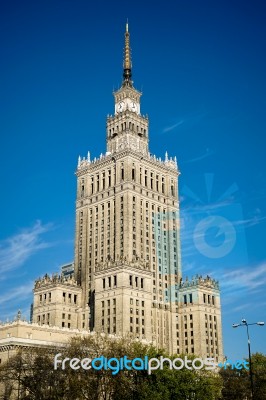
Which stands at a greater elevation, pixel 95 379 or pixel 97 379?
pixel 95 379

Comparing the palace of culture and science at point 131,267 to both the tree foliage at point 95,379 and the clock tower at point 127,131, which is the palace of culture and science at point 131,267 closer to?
the clock tower at point 127,131

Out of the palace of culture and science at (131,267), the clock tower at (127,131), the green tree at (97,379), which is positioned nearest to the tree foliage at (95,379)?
the green tree at (97,379)

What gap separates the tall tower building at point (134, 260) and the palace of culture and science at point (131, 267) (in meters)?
0.30

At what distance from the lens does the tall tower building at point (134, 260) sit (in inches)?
6235

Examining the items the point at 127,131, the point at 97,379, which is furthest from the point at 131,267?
the point at 97,379

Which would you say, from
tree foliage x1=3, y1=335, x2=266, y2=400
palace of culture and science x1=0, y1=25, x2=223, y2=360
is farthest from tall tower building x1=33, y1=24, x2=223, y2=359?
tree foliage x1=3, y1=335, x2=266, y2=400

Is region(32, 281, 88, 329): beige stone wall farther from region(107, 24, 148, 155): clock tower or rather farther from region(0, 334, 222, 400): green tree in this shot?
region(0, 334, 222, 400): green tree

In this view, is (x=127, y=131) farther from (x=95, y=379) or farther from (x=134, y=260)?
(x=95, y=379)

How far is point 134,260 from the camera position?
163000 millimetres

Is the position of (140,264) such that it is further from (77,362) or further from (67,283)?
(77,362)

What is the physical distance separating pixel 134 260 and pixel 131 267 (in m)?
4.27

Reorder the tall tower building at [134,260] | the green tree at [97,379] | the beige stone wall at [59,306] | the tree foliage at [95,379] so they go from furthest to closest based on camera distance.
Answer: the beige stone wall at [59,306]
the tall tower building at [134,260]
the tree foliage at [95,379]
the green tree at [97,379]

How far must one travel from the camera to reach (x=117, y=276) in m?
157

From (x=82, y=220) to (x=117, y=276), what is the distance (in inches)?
1377
